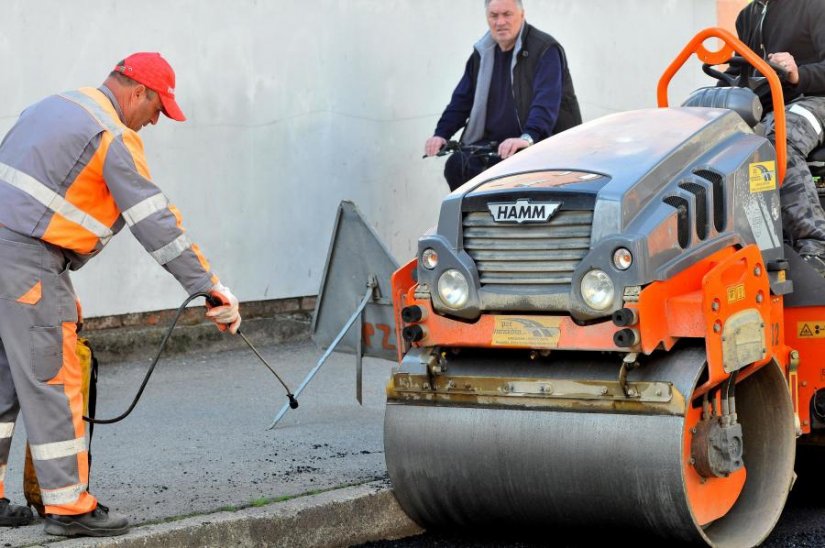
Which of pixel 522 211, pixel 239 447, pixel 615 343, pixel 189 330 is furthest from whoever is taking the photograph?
pixel 189 330

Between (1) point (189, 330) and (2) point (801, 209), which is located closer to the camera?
(2) point (801, 209)

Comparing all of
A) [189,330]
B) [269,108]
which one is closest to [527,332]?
[189,330]

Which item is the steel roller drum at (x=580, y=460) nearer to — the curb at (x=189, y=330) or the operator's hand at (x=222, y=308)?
the operator's hand at (x=222, y=308)

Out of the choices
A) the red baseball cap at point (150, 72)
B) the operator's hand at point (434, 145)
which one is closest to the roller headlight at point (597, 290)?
the red baseball cap at point (150, 72)

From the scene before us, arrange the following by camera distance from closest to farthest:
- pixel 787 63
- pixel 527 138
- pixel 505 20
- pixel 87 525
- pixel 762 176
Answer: pixel 87 525
pixel 762 176
pixel 787 63
pixel 527 138
pixel 505 20

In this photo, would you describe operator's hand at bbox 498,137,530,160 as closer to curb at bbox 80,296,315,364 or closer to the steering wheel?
the steering wheel

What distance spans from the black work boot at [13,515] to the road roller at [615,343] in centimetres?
129

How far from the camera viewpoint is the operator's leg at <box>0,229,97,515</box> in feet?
15.9

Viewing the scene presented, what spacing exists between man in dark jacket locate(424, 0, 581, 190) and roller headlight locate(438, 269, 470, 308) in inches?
99.9

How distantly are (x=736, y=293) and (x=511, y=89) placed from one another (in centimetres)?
309

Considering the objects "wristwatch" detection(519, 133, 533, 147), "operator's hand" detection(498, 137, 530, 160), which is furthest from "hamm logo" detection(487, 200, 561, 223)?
"wristwatch" detection(519, 133, 533, 147)

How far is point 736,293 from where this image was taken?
192 inches

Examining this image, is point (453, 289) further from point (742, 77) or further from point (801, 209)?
point (742, 77)

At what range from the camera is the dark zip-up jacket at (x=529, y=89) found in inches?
298
